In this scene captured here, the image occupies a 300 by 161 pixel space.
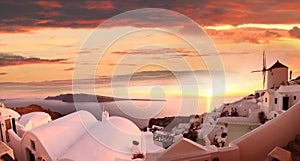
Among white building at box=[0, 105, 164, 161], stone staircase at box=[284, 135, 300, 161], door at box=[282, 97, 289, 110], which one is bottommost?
white building at box=[0, 105, 164, 161]

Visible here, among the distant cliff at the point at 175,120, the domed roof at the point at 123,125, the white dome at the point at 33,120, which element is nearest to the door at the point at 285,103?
the distant cliff at the point at 175,120

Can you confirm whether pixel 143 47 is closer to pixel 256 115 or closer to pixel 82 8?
pixel 82 8

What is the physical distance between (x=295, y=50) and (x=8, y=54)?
6.89 m

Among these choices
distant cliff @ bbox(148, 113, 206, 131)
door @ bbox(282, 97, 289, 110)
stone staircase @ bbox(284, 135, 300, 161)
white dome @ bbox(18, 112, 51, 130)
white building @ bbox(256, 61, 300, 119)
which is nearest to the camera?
stone staircase @ bbox(284, 135, 300, 161)

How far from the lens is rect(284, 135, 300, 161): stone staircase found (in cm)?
269

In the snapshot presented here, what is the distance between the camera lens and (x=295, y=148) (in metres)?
2.84

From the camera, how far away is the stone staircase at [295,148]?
2686mm

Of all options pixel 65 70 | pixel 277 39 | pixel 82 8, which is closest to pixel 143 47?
pixel 82 8

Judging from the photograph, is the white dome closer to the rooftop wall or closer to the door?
the rooftop wall

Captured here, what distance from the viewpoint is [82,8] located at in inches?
193

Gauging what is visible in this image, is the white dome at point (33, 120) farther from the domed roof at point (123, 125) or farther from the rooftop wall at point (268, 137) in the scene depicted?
the rooftop wall at point (268, 137)

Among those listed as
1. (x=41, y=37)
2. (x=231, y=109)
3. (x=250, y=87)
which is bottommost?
(x=231, y=109)

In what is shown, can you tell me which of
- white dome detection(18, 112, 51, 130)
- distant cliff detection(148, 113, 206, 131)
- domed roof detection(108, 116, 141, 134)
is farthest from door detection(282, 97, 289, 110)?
white dome detection(18, 112, 51, 130)

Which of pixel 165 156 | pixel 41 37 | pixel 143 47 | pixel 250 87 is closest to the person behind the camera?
pixel 165 156
